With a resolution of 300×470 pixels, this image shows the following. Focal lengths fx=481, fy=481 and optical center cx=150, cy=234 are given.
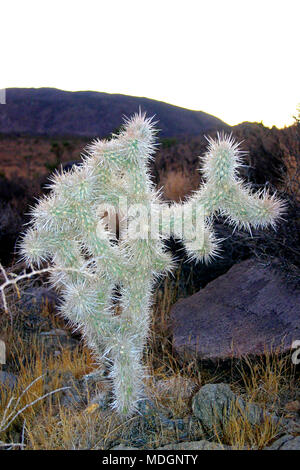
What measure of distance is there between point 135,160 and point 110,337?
1027 mm

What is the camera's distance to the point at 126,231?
115 inches

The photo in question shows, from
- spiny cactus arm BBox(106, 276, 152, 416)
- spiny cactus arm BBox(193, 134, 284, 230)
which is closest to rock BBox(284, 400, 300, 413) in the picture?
spiny cactus arm BBox(106, 276, 152, 416)

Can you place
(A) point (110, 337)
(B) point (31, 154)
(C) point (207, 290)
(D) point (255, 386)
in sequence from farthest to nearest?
1. (B) point (31, 154)
2. (C) point (207, 290)
3. (D) point (255, 386)
4. (A) point (110, 337)

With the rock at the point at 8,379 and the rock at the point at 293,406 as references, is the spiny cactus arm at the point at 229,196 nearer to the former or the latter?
the rock at the point at 293,406

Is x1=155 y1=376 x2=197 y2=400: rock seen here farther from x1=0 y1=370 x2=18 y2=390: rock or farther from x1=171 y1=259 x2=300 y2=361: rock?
x1=0 y1=370 x2=18 y2=390: rock

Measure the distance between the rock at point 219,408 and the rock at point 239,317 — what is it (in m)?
0.44

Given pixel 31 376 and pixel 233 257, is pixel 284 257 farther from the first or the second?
pixel 31 376

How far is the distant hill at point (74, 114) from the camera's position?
36844 millimetres

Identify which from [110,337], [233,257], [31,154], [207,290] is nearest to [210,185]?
[110,337]

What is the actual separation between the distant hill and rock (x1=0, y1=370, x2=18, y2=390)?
31.5 m

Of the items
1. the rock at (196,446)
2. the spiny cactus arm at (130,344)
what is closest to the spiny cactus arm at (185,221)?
the spiny cactus arm at (130,344)

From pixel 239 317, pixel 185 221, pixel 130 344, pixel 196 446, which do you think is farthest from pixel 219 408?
pixel 185 221

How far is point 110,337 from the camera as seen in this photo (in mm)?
2793

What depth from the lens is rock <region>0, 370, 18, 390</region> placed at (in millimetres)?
3490
